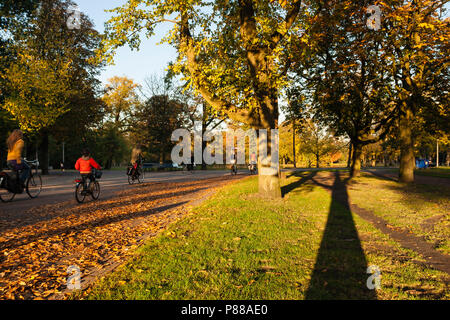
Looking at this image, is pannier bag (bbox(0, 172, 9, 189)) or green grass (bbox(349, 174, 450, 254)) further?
pannier bag (bbox(0, 172, 9, 189))

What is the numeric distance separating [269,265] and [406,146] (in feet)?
49.6

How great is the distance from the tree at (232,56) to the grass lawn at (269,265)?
462 cm

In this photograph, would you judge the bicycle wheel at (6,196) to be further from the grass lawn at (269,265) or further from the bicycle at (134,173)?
the grass lawn at (269,265)

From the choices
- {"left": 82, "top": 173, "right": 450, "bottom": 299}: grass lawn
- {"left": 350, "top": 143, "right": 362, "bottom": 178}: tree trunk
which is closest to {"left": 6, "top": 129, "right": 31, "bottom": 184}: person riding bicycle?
{"left": 82, "top": 173, "right": 450, "bottom": 299}: grass lawn

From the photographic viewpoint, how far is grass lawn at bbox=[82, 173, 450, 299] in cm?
324

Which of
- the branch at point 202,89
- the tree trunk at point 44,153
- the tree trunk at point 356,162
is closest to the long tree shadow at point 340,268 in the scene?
the branch at point 202,89

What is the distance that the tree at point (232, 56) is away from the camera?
959cm

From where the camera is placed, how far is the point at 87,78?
32188 mm

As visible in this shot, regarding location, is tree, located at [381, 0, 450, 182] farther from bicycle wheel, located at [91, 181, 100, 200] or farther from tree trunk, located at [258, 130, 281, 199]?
bicycle wheel, located at [91, 181, 100, 200]

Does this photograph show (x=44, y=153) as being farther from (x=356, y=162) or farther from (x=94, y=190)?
(x=356, y=162)

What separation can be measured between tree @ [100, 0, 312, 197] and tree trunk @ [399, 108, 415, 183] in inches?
353

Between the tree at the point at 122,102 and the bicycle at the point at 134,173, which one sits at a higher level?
the tree at the point at 122,102

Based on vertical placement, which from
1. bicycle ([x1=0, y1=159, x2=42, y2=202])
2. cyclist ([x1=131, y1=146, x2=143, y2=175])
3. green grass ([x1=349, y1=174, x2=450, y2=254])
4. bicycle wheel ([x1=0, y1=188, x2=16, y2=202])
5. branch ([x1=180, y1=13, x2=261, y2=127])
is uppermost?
branch ([x1=180, y1=13, x2=261, y2=127])

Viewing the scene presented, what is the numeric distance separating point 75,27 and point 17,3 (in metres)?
5.90
